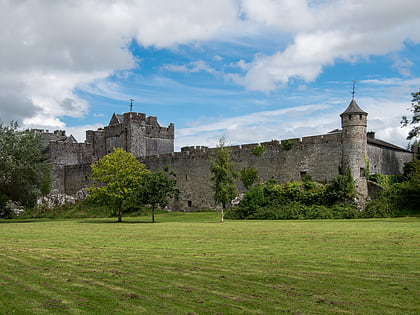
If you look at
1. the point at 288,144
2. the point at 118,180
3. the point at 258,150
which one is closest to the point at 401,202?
the point at 288,144

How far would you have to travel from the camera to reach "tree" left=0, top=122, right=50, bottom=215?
35469mm

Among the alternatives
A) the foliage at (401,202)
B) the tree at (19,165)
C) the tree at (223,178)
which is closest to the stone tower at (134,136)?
the tree at (19,165)

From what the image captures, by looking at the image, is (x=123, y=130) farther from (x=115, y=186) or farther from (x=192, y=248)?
(x=192, y=248)

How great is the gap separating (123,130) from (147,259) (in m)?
46.6

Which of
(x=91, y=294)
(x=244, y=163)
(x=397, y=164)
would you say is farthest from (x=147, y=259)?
(x=397, y=164)

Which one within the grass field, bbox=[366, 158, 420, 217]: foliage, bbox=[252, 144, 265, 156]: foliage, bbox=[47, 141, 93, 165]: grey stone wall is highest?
bbox=[47, 141, 93, 165]: grey stone wall

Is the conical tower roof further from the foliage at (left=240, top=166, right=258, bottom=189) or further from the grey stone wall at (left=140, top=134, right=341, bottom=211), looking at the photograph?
the foliage at (left=240, top=166, right=258, bottom=189)

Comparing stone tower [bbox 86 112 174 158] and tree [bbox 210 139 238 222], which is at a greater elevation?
stone tower [bbox 86 112 174 158]

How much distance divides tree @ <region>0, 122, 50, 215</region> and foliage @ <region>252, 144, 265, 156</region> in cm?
1627

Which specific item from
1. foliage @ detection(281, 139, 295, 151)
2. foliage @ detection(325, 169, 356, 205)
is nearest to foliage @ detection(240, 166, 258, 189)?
foliage @ detection(281, 139, 295, 151)

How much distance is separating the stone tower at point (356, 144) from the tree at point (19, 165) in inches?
885

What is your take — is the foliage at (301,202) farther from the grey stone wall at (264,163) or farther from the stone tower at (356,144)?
the grey stone wall at (264,163)

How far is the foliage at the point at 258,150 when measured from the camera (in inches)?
1565

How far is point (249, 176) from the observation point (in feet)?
132
